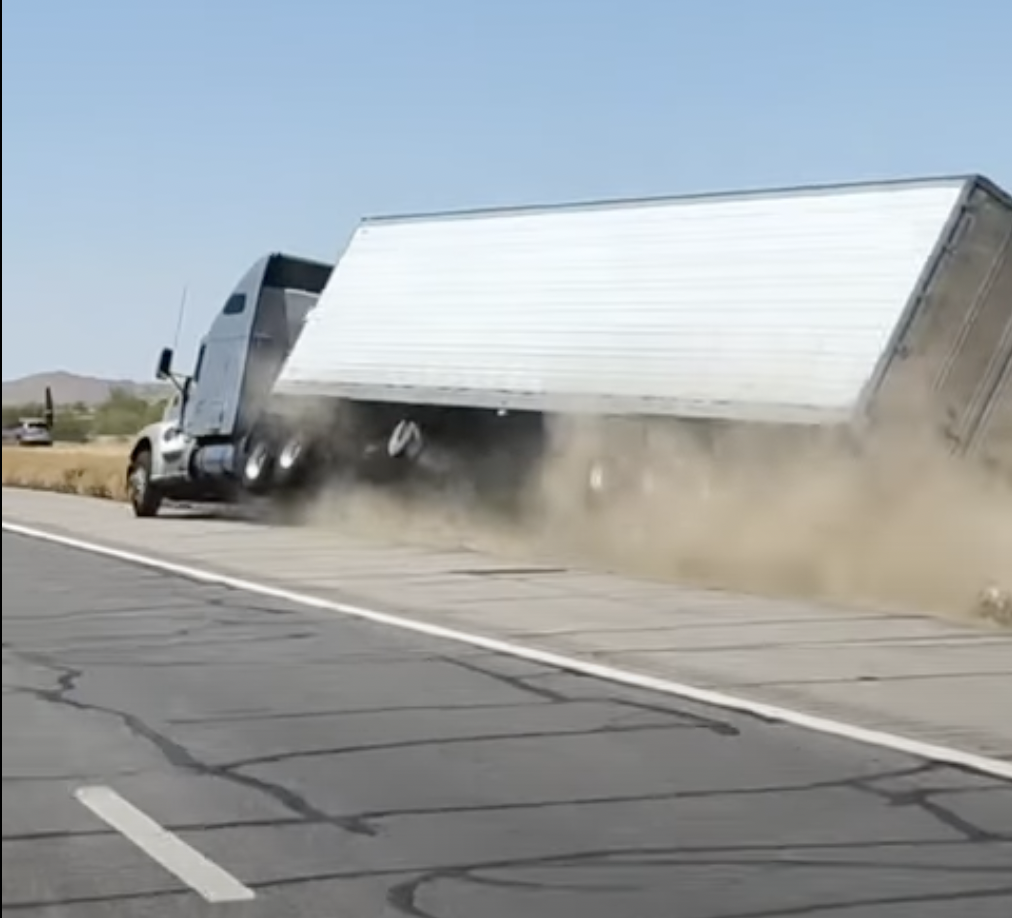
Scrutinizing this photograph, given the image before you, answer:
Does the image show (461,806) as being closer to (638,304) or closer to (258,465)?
(638,304)

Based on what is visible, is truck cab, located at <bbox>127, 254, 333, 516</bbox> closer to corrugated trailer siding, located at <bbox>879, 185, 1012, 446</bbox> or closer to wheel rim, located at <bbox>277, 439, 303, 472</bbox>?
wheel rim, located at <bbox>277, 439, 303, 472</bbox>

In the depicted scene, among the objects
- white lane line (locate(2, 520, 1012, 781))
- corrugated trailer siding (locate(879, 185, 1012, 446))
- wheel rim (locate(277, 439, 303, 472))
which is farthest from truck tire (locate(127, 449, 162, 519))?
corrugated trailer siding (locate(879, 185, 1012, 446))

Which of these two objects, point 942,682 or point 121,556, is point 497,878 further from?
point 121,556

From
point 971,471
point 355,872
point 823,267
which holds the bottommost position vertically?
point 355,872

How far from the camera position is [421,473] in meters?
28.0

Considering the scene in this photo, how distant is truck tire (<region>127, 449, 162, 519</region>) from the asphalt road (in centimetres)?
2017

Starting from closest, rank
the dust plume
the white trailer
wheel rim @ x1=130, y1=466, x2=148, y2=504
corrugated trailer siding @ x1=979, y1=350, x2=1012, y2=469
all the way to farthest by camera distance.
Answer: the dust plume
the white trailer
corrugated trailer siding @ x1=979, y1=350, x2=1012, y2=469
wheel rim @ x1=130, y1=466, x2=148, y2=504

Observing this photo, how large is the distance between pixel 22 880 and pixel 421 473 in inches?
870

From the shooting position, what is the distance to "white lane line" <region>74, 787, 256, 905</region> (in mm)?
6590

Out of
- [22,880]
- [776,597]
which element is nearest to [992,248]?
[776,597]

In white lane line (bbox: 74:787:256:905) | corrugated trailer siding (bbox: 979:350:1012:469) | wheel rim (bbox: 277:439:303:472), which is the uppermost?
corrugated trailer siding (bbox: 979:350:1012:469)

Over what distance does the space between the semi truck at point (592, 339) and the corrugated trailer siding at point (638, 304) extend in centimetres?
3

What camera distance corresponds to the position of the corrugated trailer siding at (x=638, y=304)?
20.2 metres

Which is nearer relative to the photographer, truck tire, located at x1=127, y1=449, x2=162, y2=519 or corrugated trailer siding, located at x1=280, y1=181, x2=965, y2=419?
corrugated trailer siding, located at x1=280, y1=181, x2=965, y2=419
